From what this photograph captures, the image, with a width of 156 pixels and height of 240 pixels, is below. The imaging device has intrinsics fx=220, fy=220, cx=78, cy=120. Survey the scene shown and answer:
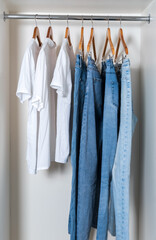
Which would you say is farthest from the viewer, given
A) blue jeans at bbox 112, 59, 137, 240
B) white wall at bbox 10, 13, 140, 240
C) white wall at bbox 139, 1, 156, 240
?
white wall at bbox 10, 13, 140, 240

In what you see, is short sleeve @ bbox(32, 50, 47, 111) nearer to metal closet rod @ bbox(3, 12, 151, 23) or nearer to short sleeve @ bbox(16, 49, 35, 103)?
short sleeve @ bbox(16, 49, 35, 103)

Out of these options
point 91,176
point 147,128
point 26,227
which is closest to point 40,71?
point 91,176

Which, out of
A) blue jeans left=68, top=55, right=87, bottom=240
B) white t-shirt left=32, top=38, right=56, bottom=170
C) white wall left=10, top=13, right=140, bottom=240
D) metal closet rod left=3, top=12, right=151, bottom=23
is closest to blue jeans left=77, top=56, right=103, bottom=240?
blue jeans left=68, top=55, right=87, bottom=240

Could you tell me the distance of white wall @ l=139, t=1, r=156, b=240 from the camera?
100cm

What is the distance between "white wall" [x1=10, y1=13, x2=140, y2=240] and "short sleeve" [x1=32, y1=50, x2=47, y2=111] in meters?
0.37

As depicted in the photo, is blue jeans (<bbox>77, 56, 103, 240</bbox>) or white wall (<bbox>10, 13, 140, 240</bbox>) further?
white wall (<bbox>10, 13, 140, 240</bbox>)

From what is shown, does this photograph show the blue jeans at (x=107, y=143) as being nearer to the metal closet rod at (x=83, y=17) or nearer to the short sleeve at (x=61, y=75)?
the short sleeve at (x=61, y=75)

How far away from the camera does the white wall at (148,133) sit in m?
1.00

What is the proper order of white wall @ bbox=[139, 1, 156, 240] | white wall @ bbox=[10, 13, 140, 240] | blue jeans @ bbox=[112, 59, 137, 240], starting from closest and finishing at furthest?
blue jeans @ bbox=[112, 59, 137, 240]
white wall @ bbox=[139, 1, 156, 240]
white wall @ bbox=[10, 13, 140, 240]

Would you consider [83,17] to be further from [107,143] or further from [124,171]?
[124,171]

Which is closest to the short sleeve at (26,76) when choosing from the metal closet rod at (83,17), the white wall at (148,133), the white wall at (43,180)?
the metal closet rod at (83,17)

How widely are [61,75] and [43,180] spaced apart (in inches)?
26.0

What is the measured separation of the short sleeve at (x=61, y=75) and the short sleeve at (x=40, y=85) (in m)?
0.04

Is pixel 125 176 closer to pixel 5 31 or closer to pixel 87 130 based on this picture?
pixel 87 130
